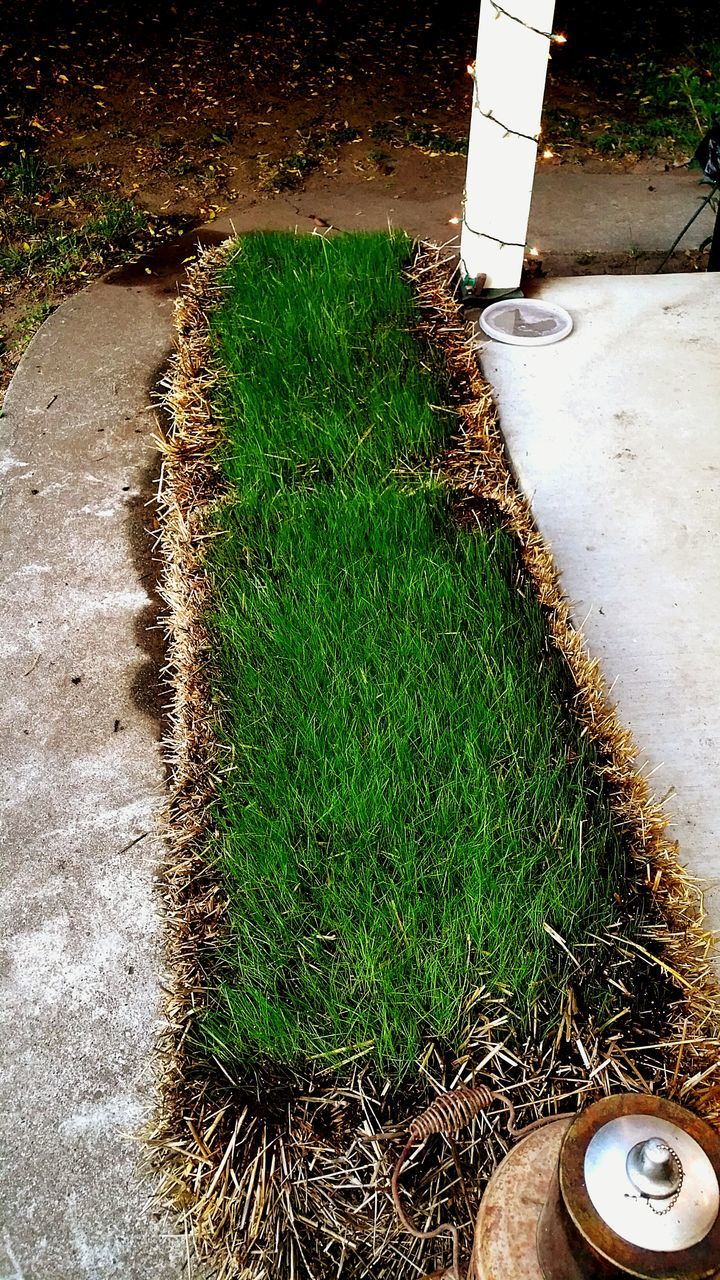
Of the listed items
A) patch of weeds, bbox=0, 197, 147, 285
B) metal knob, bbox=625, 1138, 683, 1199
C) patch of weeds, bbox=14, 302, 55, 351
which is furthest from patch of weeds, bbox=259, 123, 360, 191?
metal knob, bbox=625, 1138, 683, 1199

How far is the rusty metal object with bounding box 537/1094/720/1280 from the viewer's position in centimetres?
92

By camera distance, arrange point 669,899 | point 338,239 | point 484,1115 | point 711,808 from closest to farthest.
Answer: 1. point 484,1115
2. point 669,899
3. point 711,808
4. point 338,239

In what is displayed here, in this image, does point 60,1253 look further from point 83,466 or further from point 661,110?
point 661,110

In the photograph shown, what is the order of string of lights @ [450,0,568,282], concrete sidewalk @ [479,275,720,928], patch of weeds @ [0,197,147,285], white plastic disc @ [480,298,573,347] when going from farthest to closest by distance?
patch of weeds @ [0,197,147,285]
white plastic disc @ [480,298,573,347]
string of lights @ [450,0,568,282]
concrete sidewalk @ [479,275,720,928]

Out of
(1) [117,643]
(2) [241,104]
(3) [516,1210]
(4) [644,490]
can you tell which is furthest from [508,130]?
(2) [241,104]

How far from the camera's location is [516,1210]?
1.25 meters

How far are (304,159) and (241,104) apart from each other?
2.99 ft

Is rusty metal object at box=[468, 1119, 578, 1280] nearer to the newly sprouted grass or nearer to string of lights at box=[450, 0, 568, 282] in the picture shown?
the newly sprouted grass

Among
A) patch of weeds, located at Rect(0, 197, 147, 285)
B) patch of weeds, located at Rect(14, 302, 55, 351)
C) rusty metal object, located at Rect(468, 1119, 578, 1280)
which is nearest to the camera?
rusty metal object, located at Rect(468, 1119, 578, 1280)

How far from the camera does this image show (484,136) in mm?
3158

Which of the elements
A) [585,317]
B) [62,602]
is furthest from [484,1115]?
[585,317]

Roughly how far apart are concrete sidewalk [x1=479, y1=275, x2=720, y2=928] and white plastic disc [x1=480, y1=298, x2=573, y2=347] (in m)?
0.04

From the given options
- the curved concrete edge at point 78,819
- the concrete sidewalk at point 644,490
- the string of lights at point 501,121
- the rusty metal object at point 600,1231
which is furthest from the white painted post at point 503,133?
the rusty metal object at point 600,1231

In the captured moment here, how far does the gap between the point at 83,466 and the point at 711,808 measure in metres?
2.07
